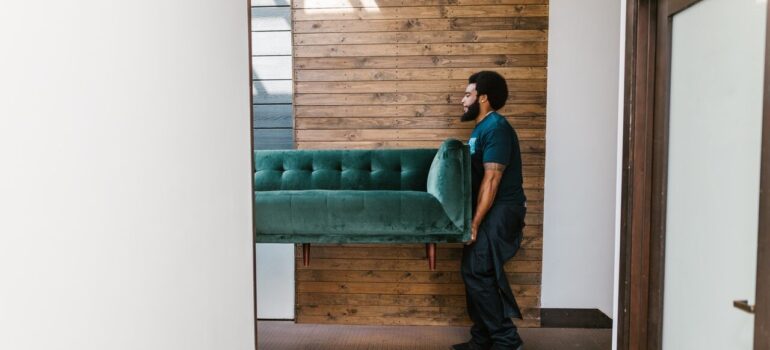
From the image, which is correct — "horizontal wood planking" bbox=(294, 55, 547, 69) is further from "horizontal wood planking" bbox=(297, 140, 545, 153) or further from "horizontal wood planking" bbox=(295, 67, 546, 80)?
"horizontal wood planking" bbox=(297, 140, 545, 153)

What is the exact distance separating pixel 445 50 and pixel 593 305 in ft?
6.54

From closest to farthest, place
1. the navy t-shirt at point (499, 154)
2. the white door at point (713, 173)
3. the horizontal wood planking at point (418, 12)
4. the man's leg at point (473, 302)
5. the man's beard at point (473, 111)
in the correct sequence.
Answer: the white door at point (713, 173), the navy t-shirt at point (499, 154), the man's leg at point (473, 302), the man's beard at point (473, 111), the horizontal wood planking at point (418, 12)

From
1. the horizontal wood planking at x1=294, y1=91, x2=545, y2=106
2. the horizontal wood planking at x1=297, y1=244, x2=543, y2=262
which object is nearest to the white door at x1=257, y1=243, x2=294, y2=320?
the horizontal wood planking at x1=297, y1=244, x2=543, y2=262

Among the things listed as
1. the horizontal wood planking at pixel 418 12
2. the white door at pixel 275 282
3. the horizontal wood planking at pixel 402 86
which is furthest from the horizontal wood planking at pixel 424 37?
the white door at pixel 275 282

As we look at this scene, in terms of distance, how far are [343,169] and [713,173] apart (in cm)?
195

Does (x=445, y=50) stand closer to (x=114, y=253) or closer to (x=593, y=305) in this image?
(x=593, y=305)

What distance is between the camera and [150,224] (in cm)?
99

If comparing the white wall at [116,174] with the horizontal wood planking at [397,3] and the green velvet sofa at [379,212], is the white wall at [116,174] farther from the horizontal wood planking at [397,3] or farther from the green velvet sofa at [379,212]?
the horizontal wood planking at [397,3]

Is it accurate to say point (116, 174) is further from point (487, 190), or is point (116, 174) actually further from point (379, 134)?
point (379, 134)

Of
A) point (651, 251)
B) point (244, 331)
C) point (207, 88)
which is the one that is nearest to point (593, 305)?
point (651, 251)

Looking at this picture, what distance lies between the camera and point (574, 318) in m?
3.24

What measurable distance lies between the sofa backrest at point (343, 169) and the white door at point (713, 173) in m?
1.42

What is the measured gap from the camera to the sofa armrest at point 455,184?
2.30 metres

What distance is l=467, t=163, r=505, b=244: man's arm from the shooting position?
2.50m
